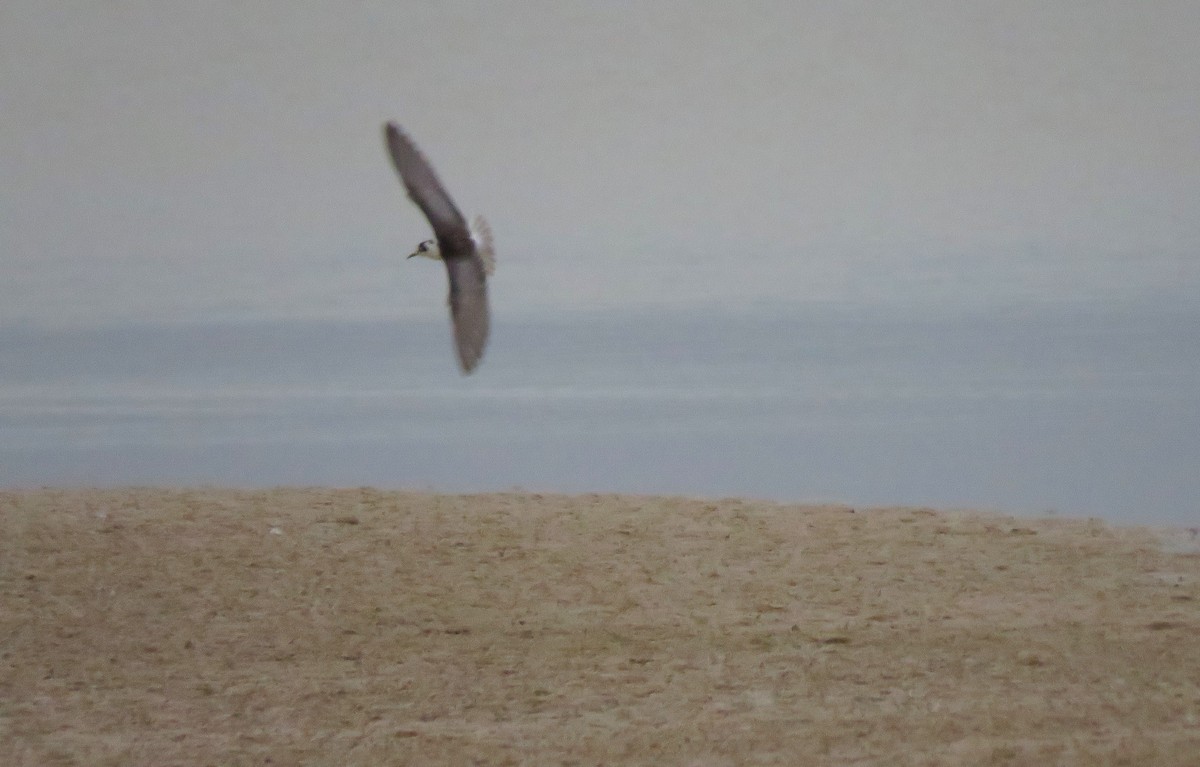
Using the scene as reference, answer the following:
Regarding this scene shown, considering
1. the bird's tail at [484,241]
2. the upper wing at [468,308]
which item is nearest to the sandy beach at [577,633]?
the upper wing at [468,308]

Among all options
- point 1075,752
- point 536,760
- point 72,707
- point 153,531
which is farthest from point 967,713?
point 153,531

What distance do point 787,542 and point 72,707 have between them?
377 cm

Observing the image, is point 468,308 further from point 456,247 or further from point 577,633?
point 577,633

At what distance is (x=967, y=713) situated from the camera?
6.70 m

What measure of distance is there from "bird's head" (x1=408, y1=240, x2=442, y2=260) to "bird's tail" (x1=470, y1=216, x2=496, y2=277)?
0.17m

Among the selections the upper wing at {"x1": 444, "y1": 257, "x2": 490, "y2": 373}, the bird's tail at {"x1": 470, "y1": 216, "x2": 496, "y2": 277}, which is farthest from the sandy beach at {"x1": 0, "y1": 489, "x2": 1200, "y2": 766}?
the bird's tail at {"x1": 470, "y1": 216, "x2": 496, "y2": 277}

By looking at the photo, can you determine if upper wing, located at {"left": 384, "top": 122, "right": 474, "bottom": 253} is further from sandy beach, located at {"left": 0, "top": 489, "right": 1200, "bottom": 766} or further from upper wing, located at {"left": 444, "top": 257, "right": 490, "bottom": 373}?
sandy beach, located at {"left": 0, "top": 489, "right": 1200, "bottom": 766}

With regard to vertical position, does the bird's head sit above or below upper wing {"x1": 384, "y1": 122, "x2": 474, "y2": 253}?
below

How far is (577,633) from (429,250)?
1834 millimetres

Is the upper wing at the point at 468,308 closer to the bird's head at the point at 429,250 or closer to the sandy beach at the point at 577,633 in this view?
the bird's head at the point at 429,250

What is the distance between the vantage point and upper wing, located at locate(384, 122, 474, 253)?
23.2 ft

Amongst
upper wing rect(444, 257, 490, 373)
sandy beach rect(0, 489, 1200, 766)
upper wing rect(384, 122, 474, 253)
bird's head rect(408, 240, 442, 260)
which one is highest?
upper wing rect(384, 122, 474, 253)

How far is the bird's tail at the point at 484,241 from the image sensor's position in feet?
24.7

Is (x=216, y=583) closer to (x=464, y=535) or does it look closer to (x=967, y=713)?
(x=464, y=535)
